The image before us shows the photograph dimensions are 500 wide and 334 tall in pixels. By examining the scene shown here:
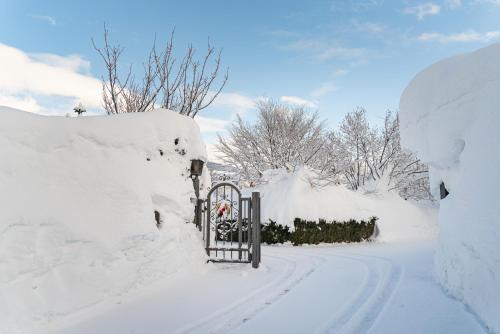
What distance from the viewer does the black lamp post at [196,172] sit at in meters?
7.05

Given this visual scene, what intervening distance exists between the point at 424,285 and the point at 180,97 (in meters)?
9.73

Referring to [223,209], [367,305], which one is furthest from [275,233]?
[367,305]

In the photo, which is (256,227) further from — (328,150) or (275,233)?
(328,150)

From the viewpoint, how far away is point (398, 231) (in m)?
16.4

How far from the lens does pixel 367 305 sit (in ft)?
14.5

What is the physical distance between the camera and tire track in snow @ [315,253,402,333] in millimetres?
3627

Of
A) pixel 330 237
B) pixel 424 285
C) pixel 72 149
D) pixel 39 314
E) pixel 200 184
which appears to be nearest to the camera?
pixel 39 314

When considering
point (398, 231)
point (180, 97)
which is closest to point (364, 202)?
point (398, 231)

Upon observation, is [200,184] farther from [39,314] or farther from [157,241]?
[39,314]

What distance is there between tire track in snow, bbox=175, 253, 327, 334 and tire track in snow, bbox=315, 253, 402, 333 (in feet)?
2.99

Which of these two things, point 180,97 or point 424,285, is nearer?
point 424,285

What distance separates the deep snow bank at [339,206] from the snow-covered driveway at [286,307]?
7.02m

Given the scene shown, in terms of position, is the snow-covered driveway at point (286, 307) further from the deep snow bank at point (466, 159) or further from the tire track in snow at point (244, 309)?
the deep snow bank at point (466, 159)

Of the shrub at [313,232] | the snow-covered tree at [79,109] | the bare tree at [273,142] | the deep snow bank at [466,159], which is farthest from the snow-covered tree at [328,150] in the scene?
the deep snow bank at [466,159]
